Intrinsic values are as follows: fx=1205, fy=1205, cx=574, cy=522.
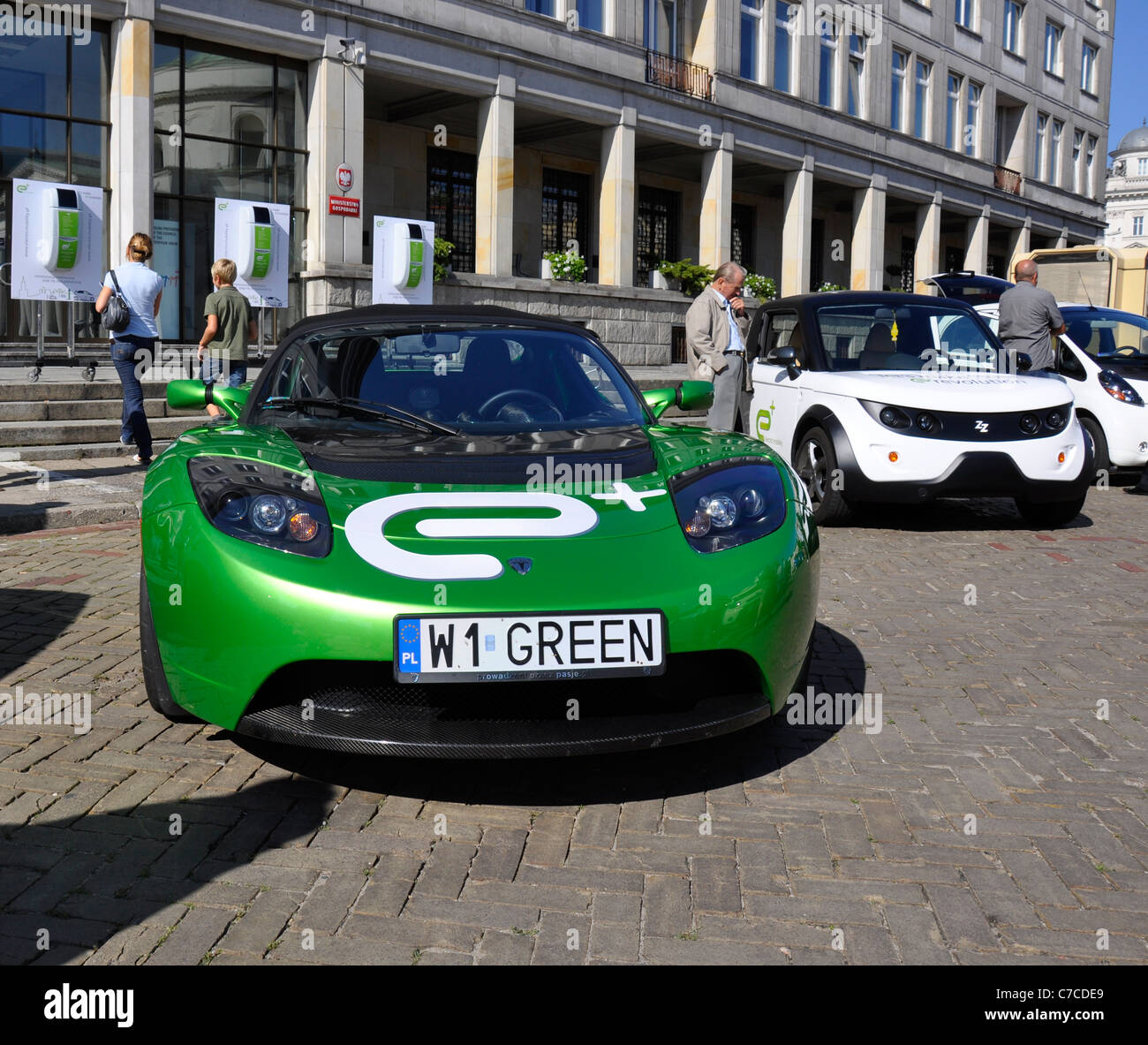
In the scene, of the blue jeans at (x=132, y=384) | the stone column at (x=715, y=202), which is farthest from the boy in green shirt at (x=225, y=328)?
the stone column at (x=715, y=202)

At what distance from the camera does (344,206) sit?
20.8m

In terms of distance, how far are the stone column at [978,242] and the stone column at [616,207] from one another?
19.2 meters

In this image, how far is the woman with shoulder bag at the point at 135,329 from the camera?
10250 millimetres

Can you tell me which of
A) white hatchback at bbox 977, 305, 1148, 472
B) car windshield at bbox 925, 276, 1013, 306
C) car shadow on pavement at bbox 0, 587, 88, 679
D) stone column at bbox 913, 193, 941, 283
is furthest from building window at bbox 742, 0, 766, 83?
car shadow on pavement at bbox 0, 587, 88, 679

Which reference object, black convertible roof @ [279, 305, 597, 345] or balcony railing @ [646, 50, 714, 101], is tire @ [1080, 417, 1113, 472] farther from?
balcony railing @ [646, 50, 714, 101]

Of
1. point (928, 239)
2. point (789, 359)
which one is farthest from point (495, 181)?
point (928, 239)

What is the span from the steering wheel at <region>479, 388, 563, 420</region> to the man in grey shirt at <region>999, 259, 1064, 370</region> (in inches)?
310

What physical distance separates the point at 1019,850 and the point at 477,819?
4.51 feet

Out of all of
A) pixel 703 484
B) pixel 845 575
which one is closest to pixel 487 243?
pixel 845 575

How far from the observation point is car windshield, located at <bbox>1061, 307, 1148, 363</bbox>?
1217cm

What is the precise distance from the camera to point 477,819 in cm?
316

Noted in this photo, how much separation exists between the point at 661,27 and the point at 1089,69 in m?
30.2

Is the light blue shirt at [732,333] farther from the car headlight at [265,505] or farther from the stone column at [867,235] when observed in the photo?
the stone column at [867,235]

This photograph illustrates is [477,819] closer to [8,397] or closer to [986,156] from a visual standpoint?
[8,397]
